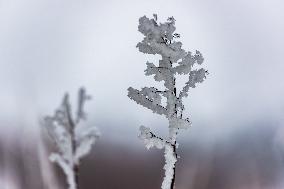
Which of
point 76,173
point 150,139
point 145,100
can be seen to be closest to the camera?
point 76,173

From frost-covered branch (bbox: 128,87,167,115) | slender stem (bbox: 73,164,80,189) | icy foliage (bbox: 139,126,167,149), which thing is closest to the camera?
slender stem (bbox: 73,164,80,189)

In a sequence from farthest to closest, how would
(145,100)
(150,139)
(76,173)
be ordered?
1. (145,100)
2. (150,139)
3. (76,173)

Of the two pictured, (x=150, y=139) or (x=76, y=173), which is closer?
(x=76, y=173)

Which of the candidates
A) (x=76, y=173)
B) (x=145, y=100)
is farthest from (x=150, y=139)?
(x=76, y=173)

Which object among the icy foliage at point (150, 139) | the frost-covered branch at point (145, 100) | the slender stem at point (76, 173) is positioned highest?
the frost-covered branch at point (145, 100)

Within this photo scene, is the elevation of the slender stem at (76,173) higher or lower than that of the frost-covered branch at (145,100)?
lower

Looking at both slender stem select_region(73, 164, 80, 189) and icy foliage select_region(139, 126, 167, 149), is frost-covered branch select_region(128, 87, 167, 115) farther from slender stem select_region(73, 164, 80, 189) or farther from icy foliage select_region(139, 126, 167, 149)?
slender stem select_region(73, 164, 80, 189)

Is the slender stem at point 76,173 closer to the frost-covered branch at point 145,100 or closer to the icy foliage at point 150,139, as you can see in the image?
the icy foliage at point 150,139

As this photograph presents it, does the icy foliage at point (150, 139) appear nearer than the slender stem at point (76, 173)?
No

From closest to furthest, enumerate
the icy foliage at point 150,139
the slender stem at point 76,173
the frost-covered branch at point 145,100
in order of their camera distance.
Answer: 1. the slender stem at point 76,173
2. the icy foliage at point 150,139
3. the frost-covered branch at point 145,100

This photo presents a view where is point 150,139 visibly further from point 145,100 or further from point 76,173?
point 76,173
